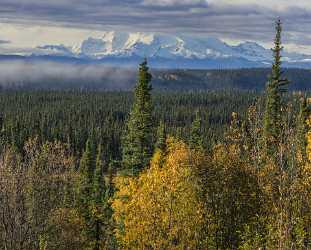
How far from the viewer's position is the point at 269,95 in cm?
4825

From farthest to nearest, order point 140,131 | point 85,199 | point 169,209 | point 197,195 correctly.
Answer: point 85,199, point 140,131, point 169,209, point 197,195

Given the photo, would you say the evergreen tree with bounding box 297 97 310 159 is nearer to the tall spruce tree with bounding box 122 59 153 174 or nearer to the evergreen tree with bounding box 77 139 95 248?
the tall spruce tree with bounding box 122 59 153 174

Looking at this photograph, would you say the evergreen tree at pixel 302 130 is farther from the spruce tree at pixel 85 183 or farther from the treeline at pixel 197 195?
the spruce tree at pixel 85 183

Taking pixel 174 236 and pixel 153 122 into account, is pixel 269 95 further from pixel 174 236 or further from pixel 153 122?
pixel 174 236

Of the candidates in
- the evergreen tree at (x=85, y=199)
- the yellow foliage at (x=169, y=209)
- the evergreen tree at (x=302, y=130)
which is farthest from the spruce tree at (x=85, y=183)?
the yellow foliage at (x=169, y=209)

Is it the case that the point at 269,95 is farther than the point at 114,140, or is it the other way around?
the point at 114,140

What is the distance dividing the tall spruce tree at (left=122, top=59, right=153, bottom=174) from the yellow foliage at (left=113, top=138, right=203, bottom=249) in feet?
31.9

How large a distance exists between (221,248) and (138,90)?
52.1 ft

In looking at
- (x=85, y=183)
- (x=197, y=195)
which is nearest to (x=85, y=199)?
(x=85, y=183)

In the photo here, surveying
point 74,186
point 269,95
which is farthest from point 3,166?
point 74,186

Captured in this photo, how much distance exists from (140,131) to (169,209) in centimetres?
1263

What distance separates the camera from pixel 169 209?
27.6m

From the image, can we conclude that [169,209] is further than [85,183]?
No

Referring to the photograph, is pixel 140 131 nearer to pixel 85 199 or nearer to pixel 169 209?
pixel 169 209
